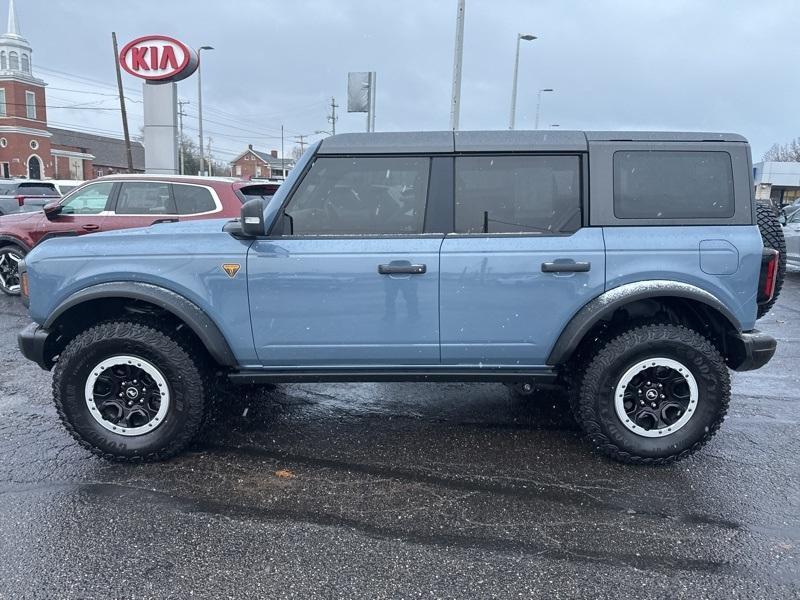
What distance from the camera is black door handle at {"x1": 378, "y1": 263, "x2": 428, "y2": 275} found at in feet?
11.3

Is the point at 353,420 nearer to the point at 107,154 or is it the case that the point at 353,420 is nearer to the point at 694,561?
the point at 694,561

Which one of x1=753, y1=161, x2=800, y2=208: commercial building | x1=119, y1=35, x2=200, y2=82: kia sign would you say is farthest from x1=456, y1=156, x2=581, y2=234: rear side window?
x1=753, y1=161, x2=800, y2=208: commercial building

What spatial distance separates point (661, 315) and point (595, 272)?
0.65 meters

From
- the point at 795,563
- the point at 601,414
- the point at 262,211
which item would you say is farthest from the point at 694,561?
the point at 262,211

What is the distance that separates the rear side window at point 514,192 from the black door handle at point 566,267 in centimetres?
27

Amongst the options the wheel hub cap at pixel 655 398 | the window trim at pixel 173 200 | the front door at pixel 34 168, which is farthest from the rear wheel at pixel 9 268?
the front door at pixel 34 168

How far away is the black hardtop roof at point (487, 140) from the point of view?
141 inches

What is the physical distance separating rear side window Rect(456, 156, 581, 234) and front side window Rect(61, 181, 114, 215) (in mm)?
6433

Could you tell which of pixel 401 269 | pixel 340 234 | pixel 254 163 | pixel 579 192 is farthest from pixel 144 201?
pixel 254 163

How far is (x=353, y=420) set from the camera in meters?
4.39

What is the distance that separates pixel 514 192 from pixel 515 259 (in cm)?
43

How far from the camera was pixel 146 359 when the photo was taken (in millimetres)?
3602

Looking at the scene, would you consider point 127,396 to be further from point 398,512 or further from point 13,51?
point 13,51

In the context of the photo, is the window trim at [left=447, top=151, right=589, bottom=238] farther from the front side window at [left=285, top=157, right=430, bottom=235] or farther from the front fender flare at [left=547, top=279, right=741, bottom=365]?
the front fender flare at [left=547, top=279, right=741, bottom=365]
